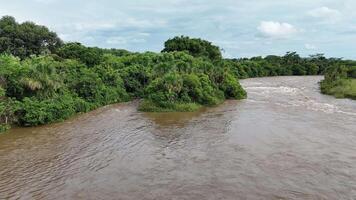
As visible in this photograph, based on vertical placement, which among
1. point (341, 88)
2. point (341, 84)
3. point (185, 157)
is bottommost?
point (185, 157)

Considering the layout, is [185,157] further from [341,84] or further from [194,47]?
[194,47]

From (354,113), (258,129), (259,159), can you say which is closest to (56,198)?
(259,159)

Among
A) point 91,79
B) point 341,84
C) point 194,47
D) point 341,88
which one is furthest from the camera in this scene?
point 194,47

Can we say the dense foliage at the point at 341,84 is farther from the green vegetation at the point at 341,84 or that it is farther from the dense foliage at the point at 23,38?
the dense foliage at the point at 23,38

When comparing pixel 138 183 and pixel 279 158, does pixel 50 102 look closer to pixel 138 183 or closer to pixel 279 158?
pixel 138 183

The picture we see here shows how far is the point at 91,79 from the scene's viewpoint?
3055cm

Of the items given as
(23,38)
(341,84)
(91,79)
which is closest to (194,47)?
(341,84)

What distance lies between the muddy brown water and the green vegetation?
31.7 feet

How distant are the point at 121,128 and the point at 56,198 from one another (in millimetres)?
10749

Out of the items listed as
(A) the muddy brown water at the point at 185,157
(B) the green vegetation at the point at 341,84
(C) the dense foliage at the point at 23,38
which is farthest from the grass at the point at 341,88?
(C) the dense foliage at the point at 23,38

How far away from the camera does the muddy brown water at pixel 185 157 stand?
13.0m

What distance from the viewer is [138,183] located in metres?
13.7

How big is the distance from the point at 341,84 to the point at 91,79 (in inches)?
1018

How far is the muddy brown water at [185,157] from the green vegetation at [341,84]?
31.7ft
